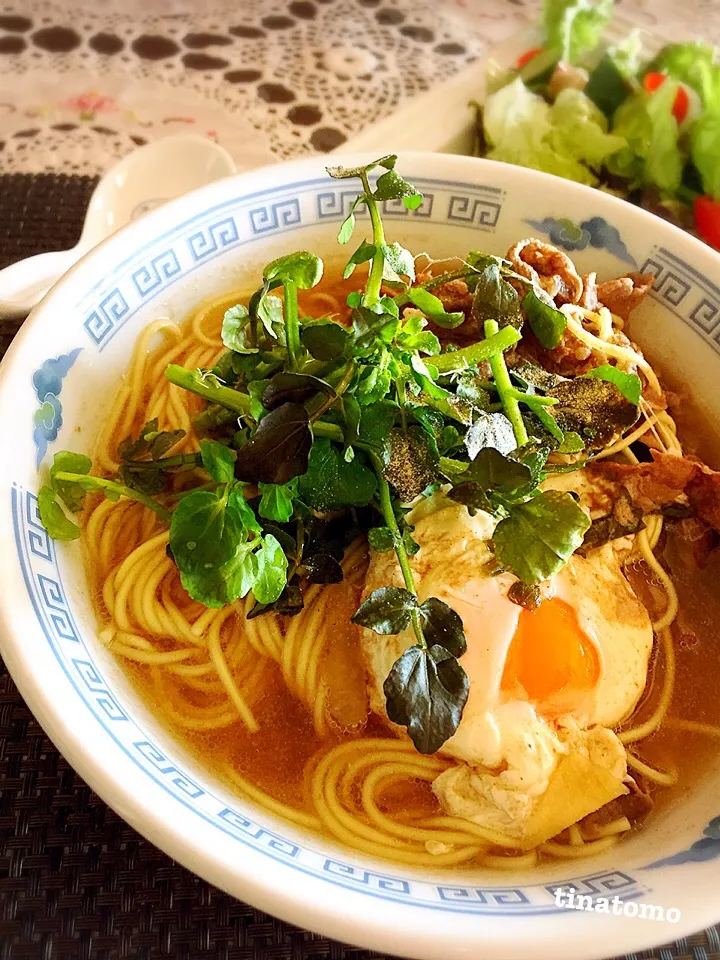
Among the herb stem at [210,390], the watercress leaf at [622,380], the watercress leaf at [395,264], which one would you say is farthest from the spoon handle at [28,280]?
the watercress leaf at [622,380]

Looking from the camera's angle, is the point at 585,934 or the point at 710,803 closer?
the point at 585,934

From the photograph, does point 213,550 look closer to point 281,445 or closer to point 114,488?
point 281,445

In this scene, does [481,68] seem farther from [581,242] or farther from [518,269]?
[518,269]

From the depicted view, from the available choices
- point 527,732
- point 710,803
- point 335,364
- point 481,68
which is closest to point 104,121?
point 481,68

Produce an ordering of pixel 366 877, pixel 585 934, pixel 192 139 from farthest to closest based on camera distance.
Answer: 1. pixel 192 139
2. pixel 366 877
3. pixel 585 934

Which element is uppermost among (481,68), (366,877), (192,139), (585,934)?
(481,68)

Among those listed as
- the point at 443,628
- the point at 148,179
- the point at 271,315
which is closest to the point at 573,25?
the point at 148,179
